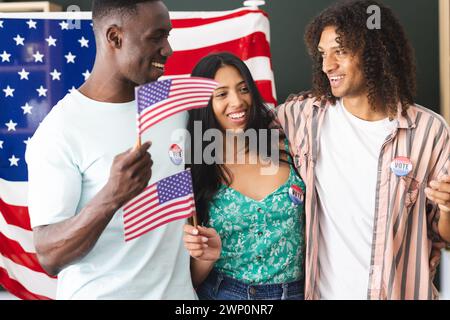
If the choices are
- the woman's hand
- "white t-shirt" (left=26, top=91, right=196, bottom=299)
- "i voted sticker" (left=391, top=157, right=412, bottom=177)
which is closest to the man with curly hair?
"i voted sticker" (left=391, top=157, right=412, bottom=177)

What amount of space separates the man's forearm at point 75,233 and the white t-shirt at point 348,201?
0.67 meters

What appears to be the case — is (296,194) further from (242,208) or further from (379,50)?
(379,50)

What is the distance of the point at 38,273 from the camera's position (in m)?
2.41

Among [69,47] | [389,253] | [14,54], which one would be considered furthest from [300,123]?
[14,54]

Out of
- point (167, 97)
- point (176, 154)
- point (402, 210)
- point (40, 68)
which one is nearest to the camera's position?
point (167, 97)

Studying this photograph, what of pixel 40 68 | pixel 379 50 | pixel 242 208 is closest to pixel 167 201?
pixel 242 208

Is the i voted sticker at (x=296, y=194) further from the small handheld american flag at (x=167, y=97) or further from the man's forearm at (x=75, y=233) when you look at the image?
the man's forearm at (x=75, y=233)

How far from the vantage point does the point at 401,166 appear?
170cm

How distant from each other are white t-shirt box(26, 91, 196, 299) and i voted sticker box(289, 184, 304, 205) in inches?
13.0

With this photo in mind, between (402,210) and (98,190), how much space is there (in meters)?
0.86

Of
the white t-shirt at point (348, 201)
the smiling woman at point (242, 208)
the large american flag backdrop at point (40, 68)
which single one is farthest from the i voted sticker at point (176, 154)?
the large american flag backdrop at point (40, 68)

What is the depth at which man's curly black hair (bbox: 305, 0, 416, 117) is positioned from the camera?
1780mm

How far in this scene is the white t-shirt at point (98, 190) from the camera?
56.8 inches

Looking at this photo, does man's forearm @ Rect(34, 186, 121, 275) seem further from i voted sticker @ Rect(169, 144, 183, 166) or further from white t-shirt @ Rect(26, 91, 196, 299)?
i voted sticker @ Rect(169, 144, 183, 166)
